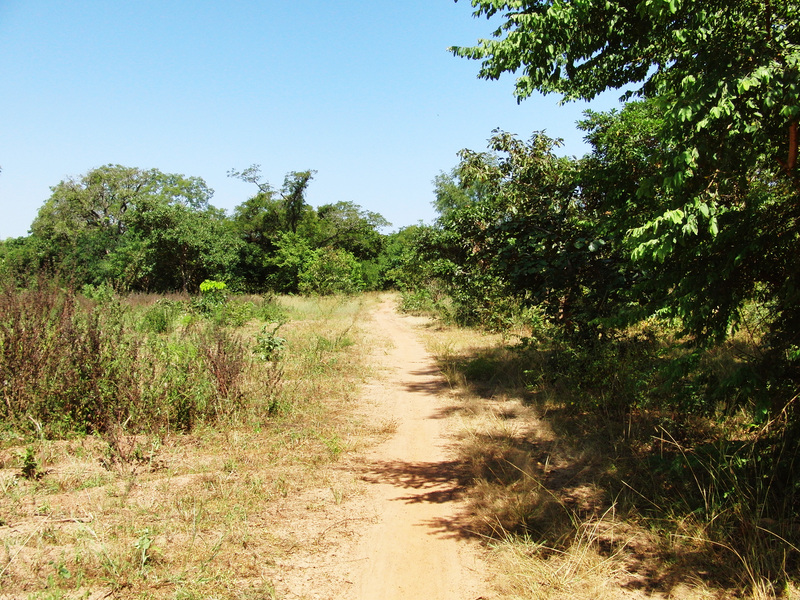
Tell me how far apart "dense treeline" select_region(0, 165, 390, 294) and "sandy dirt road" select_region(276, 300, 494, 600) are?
6.39m

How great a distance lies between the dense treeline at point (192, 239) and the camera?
81.6ft

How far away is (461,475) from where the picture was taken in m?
5.57

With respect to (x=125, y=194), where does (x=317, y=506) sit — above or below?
below

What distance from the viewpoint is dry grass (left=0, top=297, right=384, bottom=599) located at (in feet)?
10.9

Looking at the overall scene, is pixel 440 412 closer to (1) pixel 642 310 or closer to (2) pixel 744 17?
(1) pixel 642 310

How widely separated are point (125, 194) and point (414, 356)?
39155mm

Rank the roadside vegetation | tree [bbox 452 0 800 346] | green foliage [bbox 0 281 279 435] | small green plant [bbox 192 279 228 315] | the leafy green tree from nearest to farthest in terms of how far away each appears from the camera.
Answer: tree [bbox 452 0 800 346]
the roadside vegetation
green foliage [bbox 0 281 279 435]
small green plant [bbox 192 279 228 315]
the leafy green tree

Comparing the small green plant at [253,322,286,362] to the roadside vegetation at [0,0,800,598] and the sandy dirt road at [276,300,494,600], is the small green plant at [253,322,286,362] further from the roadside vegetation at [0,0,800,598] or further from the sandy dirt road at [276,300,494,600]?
the sandy dirt road at [276,300,494,600]

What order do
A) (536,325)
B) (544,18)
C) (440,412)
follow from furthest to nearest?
(536,325) → (440,412) → (544,18)

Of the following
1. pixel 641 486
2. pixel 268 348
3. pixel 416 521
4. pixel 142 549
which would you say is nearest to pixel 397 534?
pixel 416 521

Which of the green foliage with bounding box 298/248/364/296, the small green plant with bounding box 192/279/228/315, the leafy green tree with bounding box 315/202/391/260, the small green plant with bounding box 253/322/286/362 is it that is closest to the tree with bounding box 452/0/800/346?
the small green plant with bounding box 253/322/286/362

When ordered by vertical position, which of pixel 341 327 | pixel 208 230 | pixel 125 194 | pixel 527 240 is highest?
pixel 125 194

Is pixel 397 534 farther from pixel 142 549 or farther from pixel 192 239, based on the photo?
pixel 192 239

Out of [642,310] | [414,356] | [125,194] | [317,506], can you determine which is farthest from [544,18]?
[125,194]
